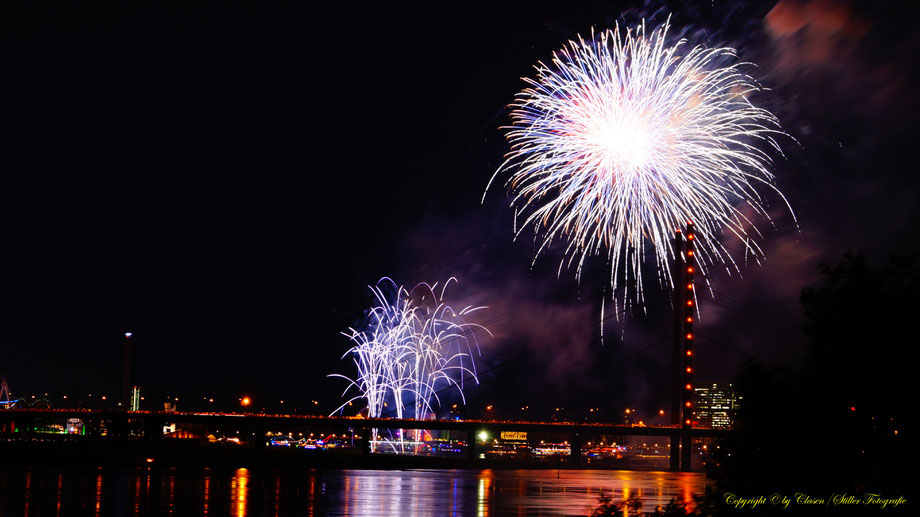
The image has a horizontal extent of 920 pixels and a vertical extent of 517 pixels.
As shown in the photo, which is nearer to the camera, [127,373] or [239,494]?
[239,494]

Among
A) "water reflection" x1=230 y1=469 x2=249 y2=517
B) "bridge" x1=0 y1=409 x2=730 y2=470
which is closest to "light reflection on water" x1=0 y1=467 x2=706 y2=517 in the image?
"water reflection" x1=230 y1=469 x2=249 y2=517

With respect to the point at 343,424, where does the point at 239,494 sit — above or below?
above

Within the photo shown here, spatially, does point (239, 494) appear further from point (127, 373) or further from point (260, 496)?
point (127, 373)

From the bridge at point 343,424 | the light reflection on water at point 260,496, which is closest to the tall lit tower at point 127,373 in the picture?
the bridge at point 343,424

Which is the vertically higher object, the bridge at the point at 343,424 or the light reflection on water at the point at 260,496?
the light reflection on water at the point at 260,496

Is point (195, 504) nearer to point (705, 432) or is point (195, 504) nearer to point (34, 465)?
point (34, 465)

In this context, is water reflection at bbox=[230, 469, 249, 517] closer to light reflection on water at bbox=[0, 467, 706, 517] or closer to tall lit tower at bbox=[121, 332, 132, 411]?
light reflection on water at bbox=[0, 467, 706, 517]

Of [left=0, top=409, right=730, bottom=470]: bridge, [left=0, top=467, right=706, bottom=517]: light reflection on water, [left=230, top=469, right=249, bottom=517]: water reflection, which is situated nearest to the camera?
[left=230, top=469, right=249, bottom=517]: water reflection

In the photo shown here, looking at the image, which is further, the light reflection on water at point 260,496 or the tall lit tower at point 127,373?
the tall lit tower at point 127,373

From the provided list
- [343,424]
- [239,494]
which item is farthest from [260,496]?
[343,424]

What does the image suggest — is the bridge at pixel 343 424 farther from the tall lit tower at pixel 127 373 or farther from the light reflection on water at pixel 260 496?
the light reflection on water at pixel 260 496

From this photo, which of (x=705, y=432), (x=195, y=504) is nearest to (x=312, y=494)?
(x=195, y=504)

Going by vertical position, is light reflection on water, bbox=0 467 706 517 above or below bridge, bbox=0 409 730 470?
above
